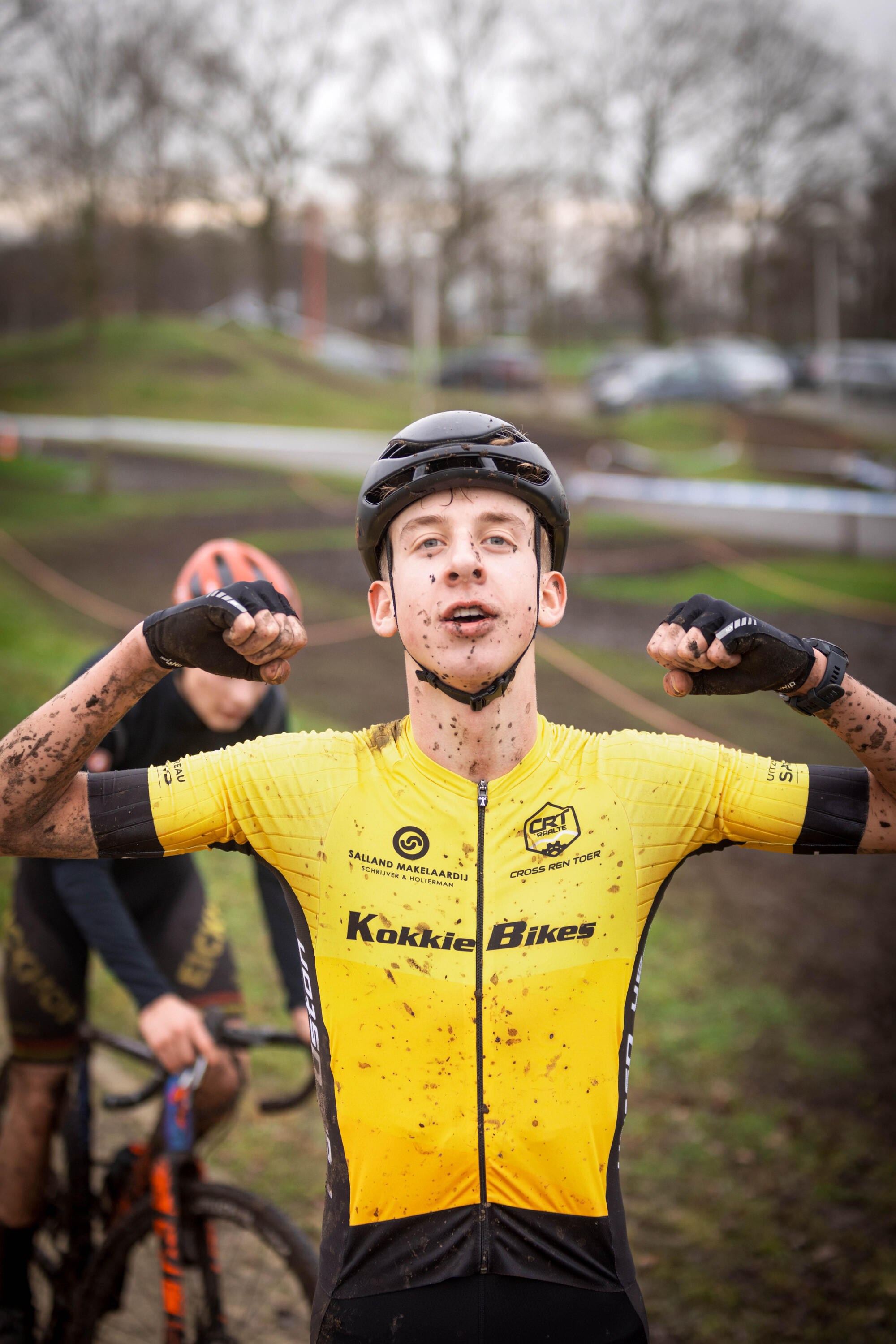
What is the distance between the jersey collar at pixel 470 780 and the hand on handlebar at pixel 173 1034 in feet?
4.47

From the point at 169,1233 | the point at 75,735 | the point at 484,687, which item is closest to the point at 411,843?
the point at 484,687

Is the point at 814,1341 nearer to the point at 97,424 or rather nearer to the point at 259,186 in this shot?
the point at 97,424

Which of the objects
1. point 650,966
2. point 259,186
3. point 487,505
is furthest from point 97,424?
point 259,186

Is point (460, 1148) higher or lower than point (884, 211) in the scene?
lower

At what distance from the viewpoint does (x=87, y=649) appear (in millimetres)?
10680

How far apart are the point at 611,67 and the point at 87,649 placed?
113 ft

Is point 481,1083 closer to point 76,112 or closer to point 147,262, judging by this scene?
point 76,112

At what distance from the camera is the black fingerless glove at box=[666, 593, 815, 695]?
1.95 meters

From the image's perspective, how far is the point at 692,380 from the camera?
29891mm

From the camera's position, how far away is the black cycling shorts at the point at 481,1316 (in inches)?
77.8

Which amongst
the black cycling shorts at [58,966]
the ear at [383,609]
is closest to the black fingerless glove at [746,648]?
the ear at [383,609]

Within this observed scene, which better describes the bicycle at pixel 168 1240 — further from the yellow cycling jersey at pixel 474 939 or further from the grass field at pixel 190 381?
the grass field at pixel 190 381

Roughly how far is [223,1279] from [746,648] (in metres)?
A: 3.11

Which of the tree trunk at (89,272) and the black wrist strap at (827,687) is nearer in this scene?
the black wrist strap at (827,687)
